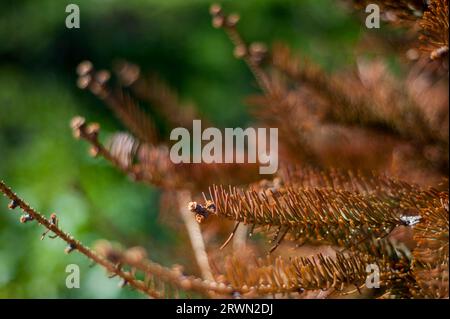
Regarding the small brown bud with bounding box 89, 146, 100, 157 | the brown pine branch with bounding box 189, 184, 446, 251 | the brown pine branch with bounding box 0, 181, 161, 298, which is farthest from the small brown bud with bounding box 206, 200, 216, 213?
the small brown bud with bounding box 89, 146, 100, 157

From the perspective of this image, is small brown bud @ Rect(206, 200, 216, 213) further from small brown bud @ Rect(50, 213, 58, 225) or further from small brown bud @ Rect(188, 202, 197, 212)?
small brown bud @ Rect(50, 213, 58, 225)

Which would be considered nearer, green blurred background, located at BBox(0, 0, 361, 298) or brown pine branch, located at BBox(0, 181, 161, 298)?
brown pine branch, located at BBox(0, 181, 161, 298)

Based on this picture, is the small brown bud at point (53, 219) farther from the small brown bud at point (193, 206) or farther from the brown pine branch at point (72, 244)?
Result: the small brown bud at point (193, 206)

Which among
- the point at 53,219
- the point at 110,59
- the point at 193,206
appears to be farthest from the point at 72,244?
the point at 110,59

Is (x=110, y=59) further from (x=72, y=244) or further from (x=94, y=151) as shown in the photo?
(x=72, y=244)

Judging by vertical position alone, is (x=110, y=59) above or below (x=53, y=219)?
above

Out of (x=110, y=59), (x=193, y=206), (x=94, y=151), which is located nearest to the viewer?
(x=193, y=206)

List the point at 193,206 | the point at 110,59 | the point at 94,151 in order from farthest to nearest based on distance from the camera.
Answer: the point at 110,59, the point at 94,151, the point at 193,206

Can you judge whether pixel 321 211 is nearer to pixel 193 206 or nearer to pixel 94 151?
pixel 193 206

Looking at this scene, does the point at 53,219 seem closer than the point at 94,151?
Yes

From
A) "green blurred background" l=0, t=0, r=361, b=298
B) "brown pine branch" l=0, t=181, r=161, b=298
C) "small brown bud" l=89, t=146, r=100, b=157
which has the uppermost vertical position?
"green blurred background" l=0, t=0, r=361, b=298

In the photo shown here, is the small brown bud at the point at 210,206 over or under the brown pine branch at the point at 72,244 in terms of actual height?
over

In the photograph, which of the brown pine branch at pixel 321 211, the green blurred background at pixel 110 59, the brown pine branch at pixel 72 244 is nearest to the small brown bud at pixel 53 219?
the brown pine branch at pixel 72 244
